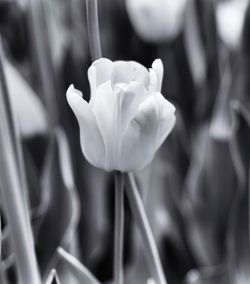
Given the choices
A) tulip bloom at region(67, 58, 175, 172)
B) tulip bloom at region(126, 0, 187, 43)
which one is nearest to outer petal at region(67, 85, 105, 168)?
tulip bloom at region(67, 58, 175, 172)

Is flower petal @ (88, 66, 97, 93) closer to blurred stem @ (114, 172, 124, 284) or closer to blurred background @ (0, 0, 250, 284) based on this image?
blurred stem @ (114, 172, 124, 284)

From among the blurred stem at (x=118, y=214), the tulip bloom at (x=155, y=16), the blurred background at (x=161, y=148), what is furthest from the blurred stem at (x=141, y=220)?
the tulip bloom at (x=155, y=16)

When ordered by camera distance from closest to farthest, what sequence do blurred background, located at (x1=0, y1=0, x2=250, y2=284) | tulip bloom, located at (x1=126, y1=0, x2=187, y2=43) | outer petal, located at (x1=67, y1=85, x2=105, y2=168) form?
outer petal, located at (x1=67, y1=85, x2=105, y2=168), blurred background, located at (x1=0, y1=0, x2=250, y2=284), tulip bloom, located at (x1=126, y1=0, x2=187, y2=43)

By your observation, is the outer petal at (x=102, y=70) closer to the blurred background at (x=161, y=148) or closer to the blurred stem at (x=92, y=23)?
the blurred stem at (x=92, y=23)

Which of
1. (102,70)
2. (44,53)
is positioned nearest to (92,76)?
(102,70)

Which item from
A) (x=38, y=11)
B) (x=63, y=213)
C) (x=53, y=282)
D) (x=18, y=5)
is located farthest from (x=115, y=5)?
(x=53, y=282)

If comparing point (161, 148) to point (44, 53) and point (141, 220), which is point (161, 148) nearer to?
point (44, 53)

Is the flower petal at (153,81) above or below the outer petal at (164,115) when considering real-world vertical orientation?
above
